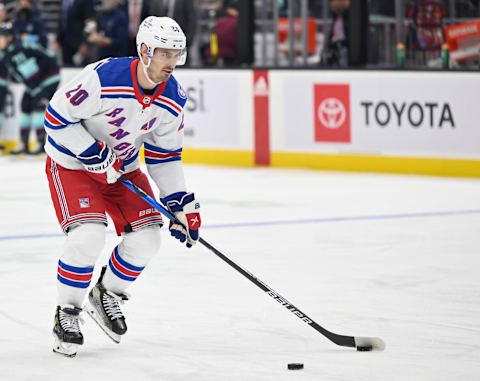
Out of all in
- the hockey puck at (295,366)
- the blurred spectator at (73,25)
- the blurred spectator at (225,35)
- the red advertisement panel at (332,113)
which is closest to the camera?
the hockey puck at (295,366)

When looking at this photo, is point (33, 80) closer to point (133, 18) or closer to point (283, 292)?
point (133, 18)

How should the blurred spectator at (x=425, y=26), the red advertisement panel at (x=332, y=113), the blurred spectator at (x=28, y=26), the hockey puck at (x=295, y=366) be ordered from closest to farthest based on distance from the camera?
the hockey puck at (x=295, y=366)
the blurred spectator at (x=425, y=26)
the red advertisement panel at (x=332, y=113)
the blurred spectator at (x=28, y=26)

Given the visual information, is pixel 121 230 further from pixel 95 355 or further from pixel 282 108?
pixel 282 108

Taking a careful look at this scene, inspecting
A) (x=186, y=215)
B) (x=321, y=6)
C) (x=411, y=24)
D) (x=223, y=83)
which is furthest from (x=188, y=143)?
(x=186, y=215)

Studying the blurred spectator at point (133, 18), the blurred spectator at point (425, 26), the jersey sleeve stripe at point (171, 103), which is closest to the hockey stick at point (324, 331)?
the jersey sleeve stripe at point (171, 103)

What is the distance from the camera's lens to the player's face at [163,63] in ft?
13.6

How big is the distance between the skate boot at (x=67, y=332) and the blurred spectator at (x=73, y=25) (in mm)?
8622

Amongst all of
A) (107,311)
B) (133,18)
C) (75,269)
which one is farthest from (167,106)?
(133,18)

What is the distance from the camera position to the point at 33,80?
40.1ft

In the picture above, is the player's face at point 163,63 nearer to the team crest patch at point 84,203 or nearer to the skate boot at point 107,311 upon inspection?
the team crest patch at point 84,203

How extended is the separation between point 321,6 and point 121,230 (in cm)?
705

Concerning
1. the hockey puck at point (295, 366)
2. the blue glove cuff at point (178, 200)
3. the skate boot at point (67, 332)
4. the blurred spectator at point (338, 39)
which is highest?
the blurred spectator at point (338, 39)

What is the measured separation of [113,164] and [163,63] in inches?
15.1

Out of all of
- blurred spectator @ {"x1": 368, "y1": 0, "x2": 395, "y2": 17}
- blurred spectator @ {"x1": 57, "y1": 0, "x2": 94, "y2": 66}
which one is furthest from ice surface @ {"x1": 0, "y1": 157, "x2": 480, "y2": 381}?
blurred spectator @ {"x1": 57, "y1": 0, "x2": 94, "y2": 66}
